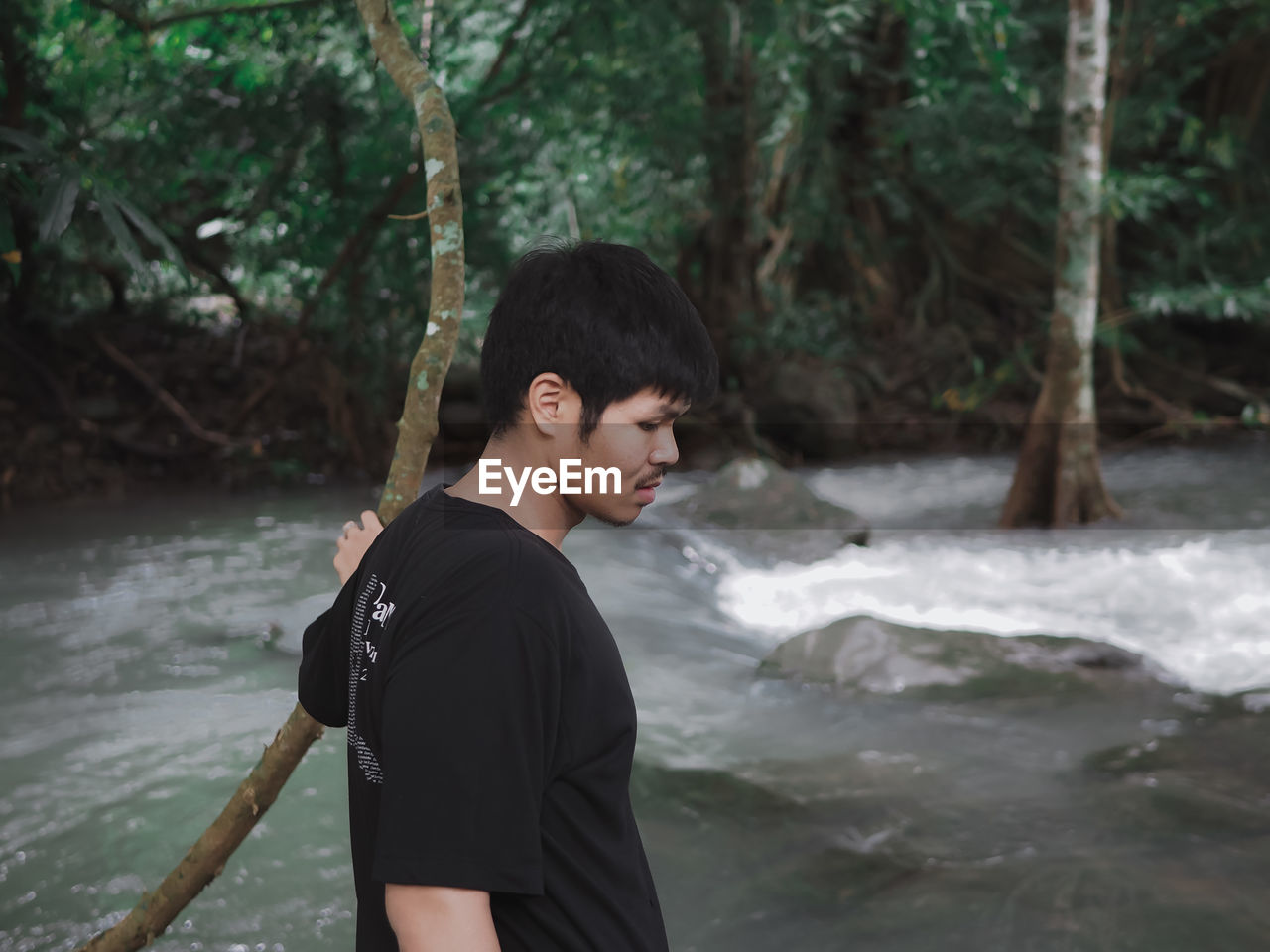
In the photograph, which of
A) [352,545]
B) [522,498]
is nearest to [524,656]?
[522,498]

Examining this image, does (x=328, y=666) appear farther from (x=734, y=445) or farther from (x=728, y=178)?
(x=728, y=178)

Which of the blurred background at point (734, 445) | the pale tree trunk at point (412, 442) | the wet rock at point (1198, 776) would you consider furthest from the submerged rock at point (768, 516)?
the pale tree trunk at point (412, 442)

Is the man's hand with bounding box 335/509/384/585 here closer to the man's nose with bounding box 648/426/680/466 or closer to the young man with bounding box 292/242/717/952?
the young man with bounding box 292/242/717/952

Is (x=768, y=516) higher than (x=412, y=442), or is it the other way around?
(x=412, y=442)

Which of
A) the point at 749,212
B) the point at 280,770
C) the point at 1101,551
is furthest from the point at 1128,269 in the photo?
the point at 280,770

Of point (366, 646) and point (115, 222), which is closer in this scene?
point (366, 646)

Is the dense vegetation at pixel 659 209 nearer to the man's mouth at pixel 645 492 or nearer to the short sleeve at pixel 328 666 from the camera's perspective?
the short sleeve at pixel 328 666

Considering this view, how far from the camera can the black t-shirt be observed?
3.43ft

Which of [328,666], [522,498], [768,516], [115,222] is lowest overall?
[768,516]

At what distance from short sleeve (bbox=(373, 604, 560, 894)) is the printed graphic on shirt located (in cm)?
14

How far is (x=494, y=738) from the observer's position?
3.45ft

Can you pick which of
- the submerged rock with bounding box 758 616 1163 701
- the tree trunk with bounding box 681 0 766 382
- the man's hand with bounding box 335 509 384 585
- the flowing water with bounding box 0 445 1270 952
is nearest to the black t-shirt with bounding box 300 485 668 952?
the man's hand with bounding box 335 509 384 585

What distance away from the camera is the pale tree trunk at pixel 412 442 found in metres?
1.92

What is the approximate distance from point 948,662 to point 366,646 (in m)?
4.23
